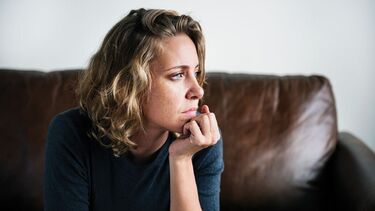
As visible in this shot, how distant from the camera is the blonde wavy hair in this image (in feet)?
3.02

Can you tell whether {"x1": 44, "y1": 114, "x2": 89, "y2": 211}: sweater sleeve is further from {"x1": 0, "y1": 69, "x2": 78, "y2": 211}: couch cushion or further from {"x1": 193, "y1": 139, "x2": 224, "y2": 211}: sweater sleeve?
{"x1": 0, "y1": 69, "x2": 78, "y2": 211}: couch cushion

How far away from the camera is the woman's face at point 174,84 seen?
93cm

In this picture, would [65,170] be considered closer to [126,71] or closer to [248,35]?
[126,71]

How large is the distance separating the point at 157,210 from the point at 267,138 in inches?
21.0

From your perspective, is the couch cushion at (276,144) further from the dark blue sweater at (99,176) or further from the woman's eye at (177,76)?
the woman's eye at (177,76)

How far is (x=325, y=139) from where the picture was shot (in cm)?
142

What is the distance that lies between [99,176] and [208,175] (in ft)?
1.02

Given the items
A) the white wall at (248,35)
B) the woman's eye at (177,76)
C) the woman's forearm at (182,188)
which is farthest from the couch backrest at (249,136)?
the woman's eye at (177,76)

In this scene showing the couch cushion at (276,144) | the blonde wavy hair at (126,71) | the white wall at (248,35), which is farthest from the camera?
the white wall at (248,35)

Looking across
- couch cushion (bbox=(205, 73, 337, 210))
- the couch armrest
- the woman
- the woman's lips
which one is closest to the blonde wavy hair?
the woman

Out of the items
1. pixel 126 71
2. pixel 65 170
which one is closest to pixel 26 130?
pixel 65 170

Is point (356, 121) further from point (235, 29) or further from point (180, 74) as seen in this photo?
point (180, 74)

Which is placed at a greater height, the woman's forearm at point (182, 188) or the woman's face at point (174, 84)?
the woman's face at point (174, 84)

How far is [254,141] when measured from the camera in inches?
55.5
